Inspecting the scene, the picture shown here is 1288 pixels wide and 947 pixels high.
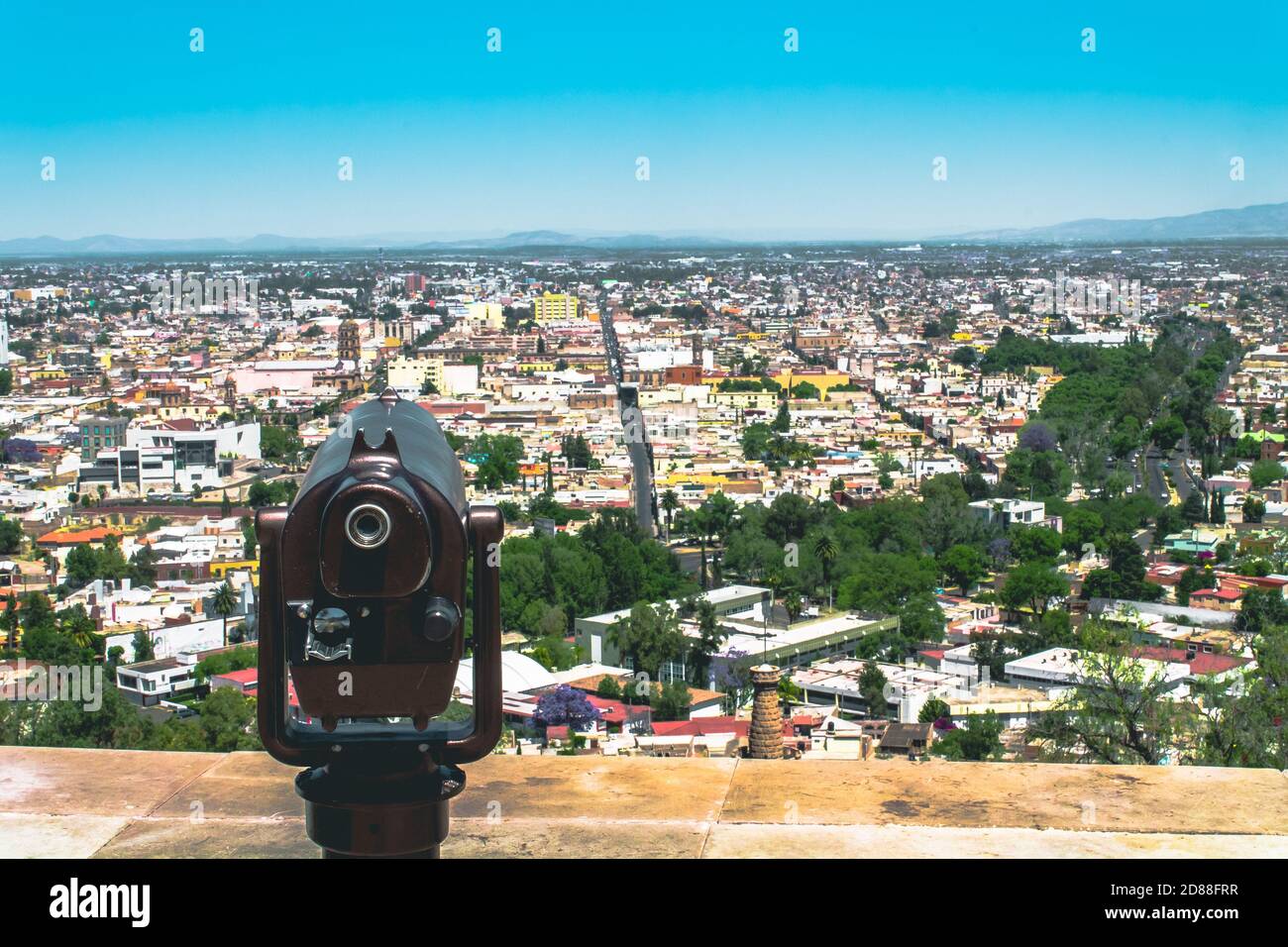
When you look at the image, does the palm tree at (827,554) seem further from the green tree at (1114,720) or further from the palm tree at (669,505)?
the green tree at (1114,720)

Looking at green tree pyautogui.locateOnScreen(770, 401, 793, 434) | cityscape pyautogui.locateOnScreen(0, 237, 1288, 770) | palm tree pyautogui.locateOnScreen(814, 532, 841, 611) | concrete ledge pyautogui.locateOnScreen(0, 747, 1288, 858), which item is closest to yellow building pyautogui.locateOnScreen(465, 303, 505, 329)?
cityscape pyautogui.locateOnScreen(0, 237, 1288, 770)

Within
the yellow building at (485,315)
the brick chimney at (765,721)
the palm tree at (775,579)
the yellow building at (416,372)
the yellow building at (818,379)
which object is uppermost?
the yellow building at (485,315)

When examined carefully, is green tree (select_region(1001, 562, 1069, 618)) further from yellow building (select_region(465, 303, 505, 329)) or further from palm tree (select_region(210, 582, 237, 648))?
yellow building (select_region(465, 303, 505, 329))

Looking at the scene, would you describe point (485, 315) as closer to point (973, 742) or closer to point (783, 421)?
point (783, 421)

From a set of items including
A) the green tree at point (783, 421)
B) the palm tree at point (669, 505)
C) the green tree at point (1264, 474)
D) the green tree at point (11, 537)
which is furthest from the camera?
the green tree at point (783, 421)

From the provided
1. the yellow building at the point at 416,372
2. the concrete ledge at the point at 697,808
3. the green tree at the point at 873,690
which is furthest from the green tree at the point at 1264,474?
the concrete ledge at the point at 697,808

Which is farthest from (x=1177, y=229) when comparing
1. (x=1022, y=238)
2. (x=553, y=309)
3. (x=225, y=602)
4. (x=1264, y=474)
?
(x=225, y=602)
